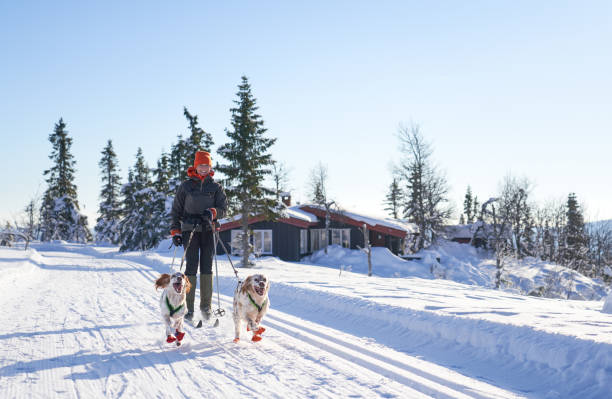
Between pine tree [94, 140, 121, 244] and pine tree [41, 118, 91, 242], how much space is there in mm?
3260

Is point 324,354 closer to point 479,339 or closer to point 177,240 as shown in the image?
point 479,339

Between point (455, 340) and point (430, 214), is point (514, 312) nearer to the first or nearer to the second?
point (455, 340)

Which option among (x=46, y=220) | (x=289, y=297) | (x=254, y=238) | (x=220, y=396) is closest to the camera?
(x=220, y=396)

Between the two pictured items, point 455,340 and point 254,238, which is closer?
point 455,340

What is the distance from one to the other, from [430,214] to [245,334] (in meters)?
34.9

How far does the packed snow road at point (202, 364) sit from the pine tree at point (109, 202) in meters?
51.0

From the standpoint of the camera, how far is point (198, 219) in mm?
5551

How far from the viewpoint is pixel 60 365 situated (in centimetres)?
411

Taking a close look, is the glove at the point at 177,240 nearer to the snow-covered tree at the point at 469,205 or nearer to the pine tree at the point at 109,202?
the pine tree at the point at 109,202

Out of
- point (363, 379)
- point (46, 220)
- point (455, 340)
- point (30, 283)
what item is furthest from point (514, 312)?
point (46, 220)

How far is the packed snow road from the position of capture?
352cm

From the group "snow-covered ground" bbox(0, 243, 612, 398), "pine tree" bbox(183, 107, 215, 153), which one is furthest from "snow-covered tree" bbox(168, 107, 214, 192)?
"snow-covered ground" bbox(0, 243, 612, 398)

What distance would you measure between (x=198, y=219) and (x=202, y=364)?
6.57 feet

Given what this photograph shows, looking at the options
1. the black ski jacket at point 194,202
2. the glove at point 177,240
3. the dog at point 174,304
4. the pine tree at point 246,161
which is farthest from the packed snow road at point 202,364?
the pine tree at point 246,161
